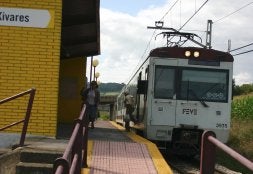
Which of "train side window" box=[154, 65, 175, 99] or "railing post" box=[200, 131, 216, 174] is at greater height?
"train side window" box=[154, 65, 175, 99]

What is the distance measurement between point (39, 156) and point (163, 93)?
699 centimetres

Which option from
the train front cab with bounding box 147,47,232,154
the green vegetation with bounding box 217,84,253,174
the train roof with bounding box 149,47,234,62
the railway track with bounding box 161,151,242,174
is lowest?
the railway track with bounding box 161,151,242,174

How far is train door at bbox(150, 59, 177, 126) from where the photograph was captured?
14.8 m

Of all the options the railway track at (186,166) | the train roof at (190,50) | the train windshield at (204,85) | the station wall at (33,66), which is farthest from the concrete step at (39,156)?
the train windshield at (204,85)

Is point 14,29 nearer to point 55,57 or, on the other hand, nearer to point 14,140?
point 55,57

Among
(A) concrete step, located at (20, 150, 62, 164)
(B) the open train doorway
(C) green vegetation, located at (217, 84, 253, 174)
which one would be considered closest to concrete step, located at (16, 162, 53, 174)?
(A) concrete step, located at (20, 150, 62, 164)

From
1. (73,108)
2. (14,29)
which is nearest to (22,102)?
(14,29)

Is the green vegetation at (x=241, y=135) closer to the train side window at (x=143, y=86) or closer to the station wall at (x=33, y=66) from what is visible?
the train side window at (x=143, y=86)

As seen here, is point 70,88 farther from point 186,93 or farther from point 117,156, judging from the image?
point 117,156

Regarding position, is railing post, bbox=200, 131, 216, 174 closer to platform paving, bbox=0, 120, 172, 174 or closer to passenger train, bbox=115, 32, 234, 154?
platform paving, bbox=0, 120, 172, 174

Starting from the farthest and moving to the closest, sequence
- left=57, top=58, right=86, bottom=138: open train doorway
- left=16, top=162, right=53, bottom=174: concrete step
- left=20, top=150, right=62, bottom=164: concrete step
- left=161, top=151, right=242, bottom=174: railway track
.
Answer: left=57, top=58, right=86, bottom=138: open train doorway, left=161, top=151, right=242, bottom=174: railway track, left=20, top=150, right=62, bottom=164: concrete step, left=16, top=162, right=53, bottom=174: concrete step

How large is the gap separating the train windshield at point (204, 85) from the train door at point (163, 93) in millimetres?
311

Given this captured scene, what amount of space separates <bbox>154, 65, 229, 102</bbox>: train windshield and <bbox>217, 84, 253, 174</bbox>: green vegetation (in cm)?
205

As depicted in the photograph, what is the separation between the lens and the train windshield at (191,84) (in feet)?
48.9
